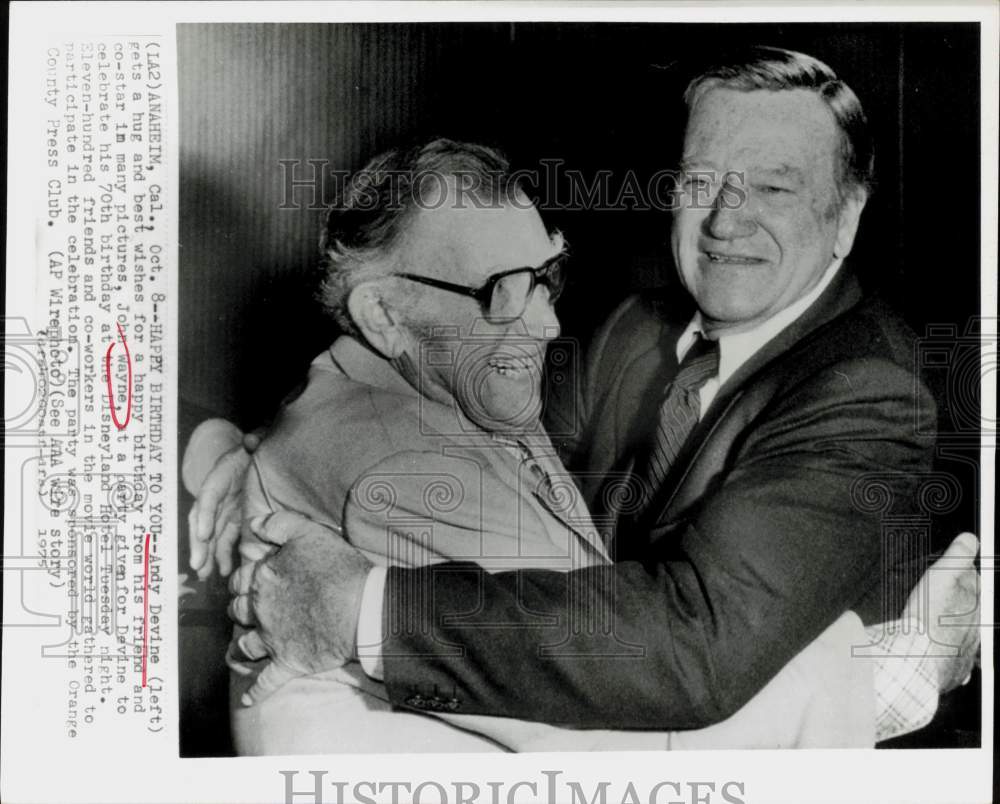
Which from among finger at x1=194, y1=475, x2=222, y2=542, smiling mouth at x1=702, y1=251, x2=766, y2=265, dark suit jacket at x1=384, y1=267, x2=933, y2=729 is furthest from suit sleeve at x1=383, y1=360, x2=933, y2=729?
finger at x1=194, y1=475, x2=222, y2=542

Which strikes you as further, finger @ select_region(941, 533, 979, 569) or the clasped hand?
finger @ select_region(941, 533, 979, 569)

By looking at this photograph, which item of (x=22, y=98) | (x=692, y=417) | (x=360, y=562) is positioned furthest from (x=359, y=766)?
(x=22, y=98)

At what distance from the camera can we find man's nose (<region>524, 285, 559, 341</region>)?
174 centimetres

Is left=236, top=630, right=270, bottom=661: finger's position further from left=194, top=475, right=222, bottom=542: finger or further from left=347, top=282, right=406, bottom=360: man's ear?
left=347, top=282, right=406, bottom=360: man's ear

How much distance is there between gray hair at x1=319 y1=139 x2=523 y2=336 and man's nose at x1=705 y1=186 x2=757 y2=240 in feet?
1.13

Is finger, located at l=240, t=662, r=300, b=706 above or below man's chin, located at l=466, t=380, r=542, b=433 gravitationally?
below

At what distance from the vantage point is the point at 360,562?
1699mm

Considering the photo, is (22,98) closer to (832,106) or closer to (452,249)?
(452,249)

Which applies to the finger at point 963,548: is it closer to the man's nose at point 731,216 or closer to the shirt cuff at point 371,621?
the man's nose at point 731,216

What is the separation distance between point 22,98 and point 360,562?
0.99 meters

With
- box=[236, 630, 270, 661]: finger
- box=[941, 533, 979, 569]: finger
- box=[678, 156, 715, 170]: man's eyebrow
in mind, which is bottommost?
box=[236, 630, 270, 661]: finger

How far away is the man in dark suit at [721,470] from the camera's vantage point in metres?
1.69

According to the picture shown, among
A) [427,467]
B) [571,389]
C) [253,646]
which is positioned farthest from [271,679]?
[571,389]

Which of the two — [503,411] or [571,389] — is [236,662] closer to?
[503,411]
